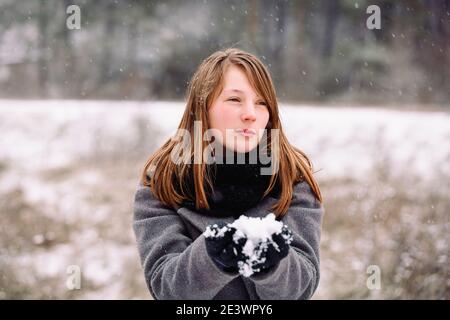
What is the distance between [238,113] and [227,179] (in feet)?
0.54

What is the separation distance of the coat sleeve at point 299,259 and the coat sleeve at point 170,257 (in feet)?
0.28

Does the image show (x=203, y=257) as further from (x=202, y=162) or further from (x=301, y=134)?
(x=301, y=134)

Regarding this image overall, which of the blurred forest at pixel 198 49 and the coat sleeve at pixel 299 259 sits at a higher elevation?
the blurred forest at pixel 198 49

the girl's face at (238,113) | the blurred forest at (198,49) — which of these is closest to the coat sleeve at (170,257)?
the girl's face at (238,113)

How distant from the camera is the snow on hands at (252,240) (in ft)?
3.82

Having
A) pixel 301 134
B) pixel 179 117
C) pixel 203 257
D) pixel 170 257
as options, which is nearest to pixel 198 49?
pixel 179 117

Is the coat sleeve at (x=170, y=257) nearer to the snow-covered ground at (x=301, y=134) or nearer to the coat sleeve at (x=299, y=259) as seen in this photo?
the coat sleeve at (x=299, y=259)

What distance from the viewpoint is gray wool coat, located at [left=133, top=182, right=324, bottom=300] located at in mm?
1233

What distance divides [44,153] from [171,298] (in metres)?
6.17

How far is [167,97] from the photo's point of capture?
30.4 ft

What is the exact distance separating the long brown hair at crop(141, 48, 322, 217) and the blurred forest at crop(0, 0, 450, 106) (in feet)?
24.1
